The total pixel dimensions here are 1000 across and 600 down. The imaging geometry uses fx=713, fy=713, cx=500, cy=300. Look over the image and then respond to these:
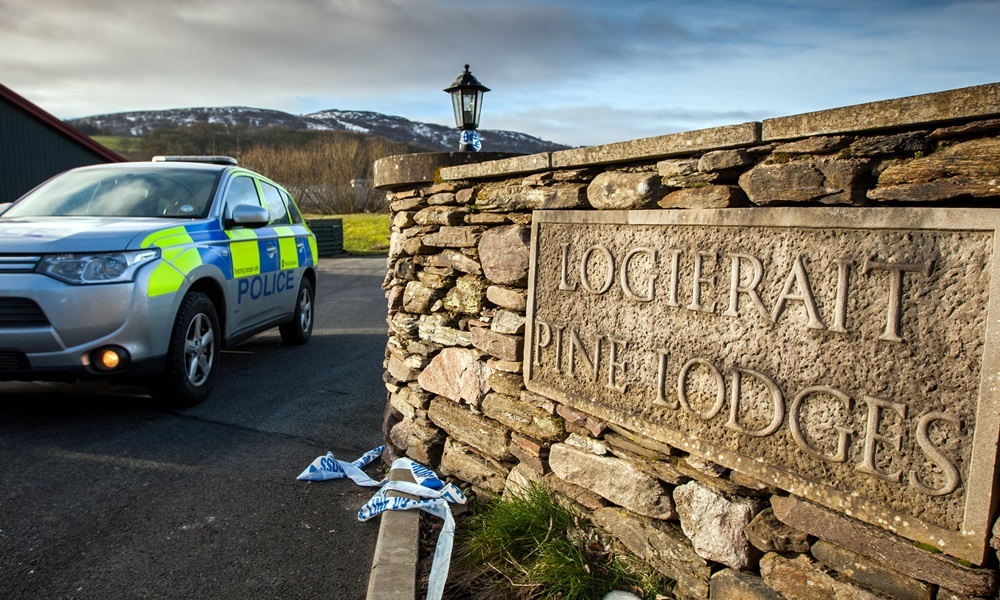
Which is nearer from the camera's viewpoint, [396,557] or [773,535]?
[773,535]

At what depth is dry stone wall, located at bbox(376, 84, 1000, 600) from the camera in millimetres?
1778

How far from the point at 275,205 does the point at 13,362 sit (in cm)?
308

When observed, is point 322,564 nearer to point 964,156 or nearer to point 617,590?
point 617,590

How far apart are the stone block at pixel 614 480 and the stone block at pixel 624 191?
94 cm

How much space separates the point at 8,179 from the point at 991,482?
19.7 m

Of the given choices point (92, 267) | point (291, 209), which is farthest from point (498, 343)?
point (291, 209)

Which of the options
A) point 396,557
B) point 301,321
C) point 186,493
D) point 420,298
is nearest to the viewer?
point 396,557

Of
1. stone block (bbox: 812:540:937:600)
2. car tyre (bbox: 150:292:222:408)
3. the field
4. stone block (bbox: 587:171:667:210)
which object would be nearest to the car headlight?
car tyre (bbox: 150:292:222:408)

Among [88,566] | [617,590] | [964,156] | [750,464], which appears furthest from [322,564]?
[964,156]

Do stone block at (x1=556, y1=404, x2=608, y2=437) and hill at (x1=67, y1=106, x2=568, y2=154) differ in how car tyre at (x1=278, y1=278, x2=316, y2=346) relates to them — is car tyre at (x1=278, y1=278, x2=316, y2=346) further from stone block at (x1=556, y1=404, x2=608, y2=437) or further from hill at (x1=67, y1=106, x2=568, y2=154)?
hill at (x1=67, y1=106, x2=568, y2=154)

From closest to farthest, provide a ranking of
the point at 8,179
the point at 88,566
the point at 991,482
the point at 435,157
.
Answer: the point at 991,482
the point at 88,566
the point at 435,157
the point at 8,179

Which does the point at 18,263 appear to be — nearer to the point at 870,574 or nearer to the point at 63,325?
the point at 63,325

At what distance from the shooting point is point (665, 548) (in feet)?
8.04

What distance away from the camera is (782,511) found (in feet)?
6.88
